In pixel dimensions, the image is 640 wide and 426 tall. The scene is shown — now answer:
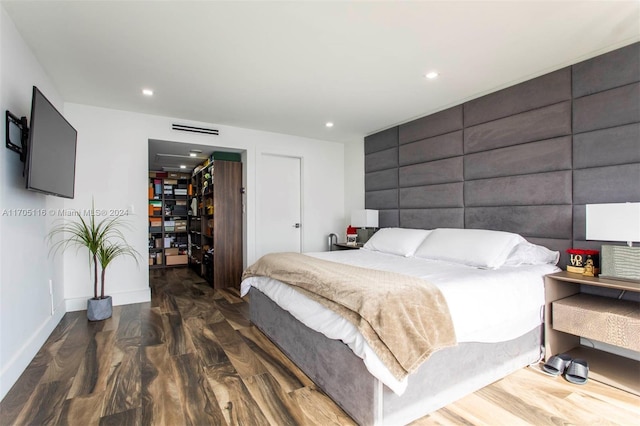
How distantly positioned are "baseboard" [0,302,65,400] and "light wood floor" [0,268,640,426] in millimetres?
44

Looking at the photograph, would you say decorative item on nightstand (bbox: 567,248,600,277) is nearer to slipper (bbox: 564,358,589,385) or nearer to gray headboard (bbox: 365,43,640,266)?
gray headboard (bbox: 365,43,640,266)

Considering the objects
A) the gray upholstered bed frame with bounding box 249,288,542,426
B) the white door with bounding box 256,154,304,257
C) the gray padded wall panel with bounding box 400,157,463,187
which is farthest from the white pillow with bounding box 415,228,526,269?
the white door with bounding box 256,154,304,257

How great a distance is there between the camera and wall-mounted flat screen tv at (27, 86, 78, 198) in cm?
204

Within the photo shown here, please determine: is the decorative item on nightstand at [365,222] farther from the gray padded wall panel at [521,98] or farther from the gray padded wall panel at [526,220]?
the gray padded wall panel at [521,98]

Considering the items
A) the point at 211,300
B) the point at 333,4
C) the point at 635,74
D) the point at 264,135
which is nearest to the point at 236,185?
the point at 264,135

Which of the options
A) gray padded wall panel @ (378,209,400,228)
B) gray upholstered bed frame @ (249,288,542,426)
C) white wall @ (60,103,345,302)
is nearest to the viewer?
gray upholstered bed frame @ (249,288,542,426)

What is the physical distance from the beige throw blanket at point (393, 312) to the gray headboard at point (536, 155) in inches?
66.8

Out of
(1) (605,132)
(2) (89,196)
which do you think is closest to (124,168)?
(2) (89,196)

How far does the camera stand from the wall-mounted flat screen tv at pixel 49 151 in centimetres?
204

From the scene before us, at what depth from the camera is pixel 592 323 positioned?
2062 mm

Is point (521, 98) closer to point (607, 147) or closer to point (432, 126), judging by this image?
point (607, 147)

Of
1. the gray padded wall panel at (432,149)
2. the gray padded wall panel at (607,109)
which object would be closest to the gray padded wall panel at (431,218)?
the gray padded wall panel at (432,149)

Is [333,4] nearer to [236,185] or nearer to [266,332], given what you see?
[266,332]

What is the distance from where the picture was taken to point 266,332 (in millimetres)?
2770
